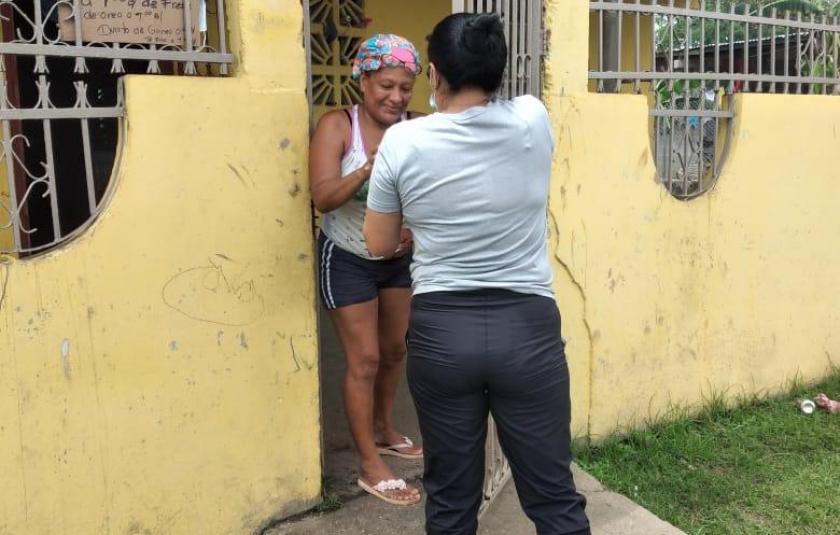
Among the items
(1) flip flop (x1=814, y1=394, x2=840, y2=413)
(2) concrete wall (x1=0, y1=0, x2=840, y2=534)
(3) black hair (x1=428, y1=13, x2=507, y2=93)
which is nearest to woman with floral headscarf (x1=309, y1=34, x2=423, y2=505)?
(2) concrete wall (x1=0, y1=0, x2=840, y2=534)

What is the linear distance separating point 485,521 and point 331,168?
1385 mm

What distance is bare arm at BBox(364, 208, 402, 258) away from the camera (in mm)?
2076

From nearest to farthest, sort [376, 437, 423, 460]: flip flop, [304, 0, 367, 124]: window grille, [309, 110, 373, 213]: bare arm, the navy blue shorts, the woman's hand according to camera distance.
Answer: [309, 110, 373, 213]: bare arm
the woman's hand
the navy blue shorts
[376, 437, 423, 460]: flip flop
[304, 0, 367, 124]: window grille

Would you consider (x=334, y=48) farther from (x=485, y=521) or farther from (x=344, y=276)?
(x=485, y=521)

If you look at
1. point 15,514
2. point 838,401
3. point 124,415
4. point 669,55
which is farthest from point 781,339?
point 15,514

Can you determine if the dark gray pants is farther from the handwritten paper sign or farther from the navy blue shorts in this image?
the handwritten paper sign

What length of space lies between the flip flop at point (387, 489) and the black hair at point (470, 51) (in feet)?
5.36

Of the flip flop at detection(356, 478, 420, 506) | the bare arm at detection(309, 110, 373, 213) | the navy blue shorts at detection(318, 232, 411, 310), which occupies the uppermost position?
the bare arm at detection(309, 110, 373, 213)

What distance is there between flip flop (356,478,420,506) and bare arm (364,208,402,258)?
1.21 metres

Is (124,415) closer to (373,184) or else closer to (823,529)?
(373,184)

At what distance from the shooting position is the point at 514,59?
9.94 ft

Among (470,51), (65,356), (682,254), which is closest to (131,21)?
(65,356)

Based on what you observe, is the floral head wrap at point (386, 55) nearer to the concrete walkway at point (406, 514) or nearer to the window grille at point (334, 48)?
the concrete walkway at point (406, 514)

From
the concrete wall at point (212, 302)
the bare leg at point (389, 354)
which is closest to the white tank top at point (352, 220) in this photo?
the concrete wall at point (212, 302)
